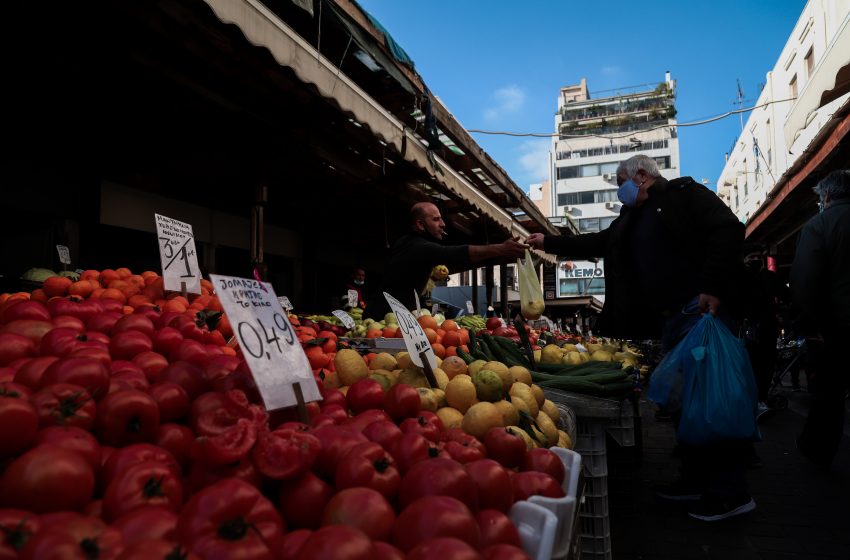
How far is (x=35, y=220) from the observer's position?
6098 mm

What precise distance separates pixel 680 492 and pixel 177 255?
375 cm

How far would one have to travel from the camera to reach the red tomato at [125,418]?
1.18 m

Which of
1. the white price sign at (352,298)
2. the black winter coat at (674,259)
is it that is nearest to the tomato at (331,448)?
the black winter coat at (674,259)

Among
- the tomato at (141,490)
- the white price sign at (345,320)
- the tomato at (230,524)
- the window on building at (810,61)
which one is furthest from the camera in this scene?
the window on building at (810,61)

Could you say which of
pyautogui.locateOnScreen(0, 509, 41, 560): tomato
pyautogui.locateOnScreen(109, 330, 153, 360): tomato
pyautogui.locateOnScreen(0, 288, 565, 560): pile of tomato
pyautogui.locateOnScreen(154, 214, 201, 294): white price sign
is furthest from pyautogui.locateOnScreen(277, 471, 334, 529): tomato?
pyautogui.locateOnScreen(154, 214, 201, 294): white price sign

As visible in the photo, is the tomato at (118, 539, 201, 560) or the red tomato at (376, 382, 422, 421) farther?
the red tomato at (376, 382, 422, 421)

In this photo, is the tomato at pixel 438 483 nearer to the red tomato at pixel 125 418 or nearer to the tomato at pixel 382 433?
the tomato at pixel 382 433

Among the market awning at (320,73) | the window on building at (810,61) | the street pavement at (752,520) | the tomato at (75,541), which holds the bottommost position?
the street pavement at (752,520)

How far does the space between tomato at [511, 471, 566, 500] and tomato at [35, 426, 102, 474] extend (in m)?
0.99

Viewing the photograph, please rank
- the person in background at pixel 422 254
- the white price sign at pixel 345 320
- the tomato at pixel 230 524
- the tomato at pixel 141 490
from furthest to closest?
the white price sign at pixel 345 320 → the person in background at pixel 422 254 → the tomato at pixel 141 490 → the tomato at pixel 230 524

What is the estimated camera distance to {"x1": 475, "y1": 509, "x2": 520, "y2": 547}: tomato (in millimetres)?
1089

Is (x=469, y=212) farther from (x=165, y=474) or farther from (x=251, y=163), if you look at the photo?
(x=165, y=474)

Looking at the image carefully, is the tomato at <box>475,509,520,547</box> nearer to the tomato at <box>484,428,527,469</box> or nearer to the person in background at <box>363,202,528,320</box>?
the tomato at <box>484,428,527,469</box>

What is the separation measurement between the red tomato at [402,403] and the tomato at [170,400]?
67 centimetres
